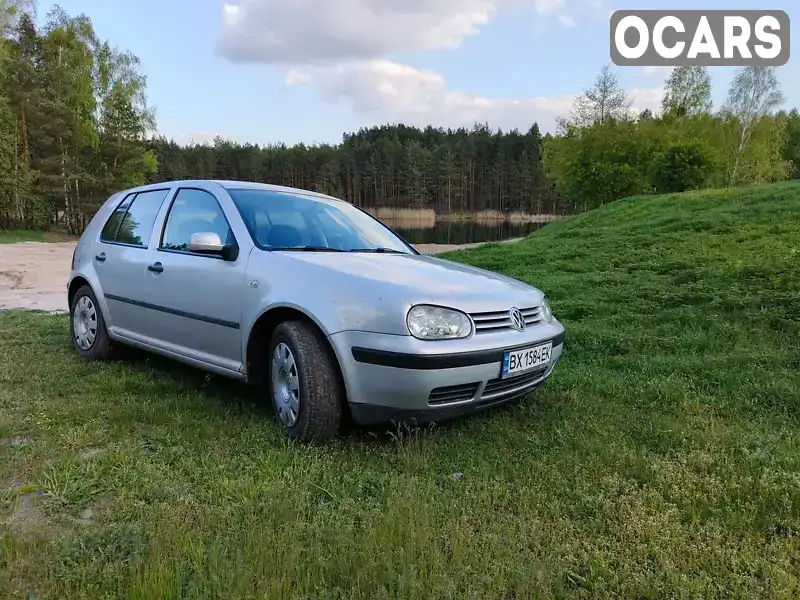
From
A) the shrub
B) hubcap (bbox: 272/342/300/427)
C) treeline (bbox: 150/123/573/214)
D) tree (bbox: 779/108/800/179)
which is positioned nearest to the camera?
hubcap (bbox: 272/342/300/427)

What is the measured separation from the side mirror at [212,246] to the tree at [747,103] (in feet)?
131

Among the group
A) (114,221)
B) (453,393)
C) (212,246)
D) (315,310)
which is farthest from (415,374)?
(114,221)

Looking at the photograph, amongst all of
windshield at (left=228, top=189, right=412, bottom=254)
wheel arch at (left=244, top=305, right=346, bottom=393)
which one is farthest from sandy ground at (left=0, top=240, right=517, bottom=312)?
wheel arch at (left=244, top=305, right=346, bottom=393)

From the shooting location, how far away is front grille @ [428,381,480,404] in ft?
9.45

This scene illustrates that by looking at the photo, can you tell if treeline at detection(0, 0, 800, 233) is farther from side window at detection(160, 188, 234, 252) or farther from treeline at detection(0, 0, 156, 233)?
side window at detection(160, 188, 234, 252)

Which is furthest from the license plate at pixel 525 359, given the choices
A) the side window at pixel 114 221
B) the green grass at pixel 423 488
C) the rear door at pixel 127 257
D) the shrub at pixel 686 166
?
the shrub at pixel 686 166

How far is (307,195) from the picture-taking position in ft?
14.4

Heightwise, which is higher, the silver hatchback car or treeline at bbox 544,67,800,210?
treeline at bbox 544,67,800,210

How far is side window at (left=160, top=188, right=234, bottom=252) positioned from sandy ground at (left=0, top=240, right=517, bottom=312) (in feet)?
16.1

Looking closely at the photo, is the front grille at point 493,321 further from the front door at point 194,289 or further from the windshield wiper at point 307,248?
the front door at point 194,289

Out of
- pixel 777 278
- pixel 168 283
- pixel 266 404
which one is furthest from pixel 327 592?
pixel 777 278

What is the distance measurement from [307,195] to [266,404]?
1.60 meters

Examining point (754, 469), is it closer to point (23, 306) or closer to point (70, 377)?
point (70, 377)

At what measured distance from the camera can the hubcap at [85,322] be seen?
4840 mm
